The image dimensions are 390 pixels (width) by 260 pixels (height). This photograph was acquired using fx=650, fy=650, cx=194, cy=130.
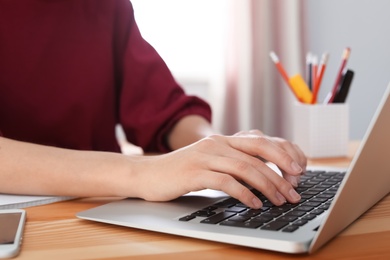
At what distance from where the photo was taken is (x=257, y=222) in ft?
1.94

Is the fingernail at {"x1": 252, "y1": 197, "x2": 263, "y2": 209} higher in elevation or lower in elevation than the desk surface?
higher

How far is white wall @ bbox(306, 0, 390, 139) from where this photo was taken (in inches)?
102

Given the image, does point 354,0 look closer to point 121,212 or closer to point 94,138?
point 94,138

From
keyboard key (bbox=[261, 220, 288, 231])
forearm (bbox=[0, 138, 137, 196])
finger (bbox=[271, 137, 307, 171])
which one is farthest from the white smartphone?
finger (bbox=[271, 137, 307, 171])

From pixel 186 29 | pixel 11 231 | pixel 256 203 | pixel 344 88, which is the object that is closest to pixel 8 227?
pixel 11 231

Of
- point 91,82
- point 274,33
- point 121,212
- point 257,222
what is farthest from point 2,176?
point 274,33

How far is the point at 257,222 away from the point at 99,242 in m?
0.15

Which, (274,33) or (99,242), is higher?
(274,33)

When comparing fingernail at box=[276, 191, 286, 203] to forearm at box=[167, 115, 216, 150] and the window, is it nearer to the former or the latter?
forearm at box=[167, 115, 216, 150]

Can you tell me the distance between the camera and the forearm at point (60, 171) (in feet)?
2.54

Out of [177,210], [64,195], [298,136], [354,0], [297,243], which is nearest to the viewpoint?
[297,243]

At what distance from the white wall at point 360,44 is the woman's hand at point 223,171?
1960 mm

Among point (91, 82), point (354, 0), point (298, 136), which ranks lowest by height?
point (298, 136)

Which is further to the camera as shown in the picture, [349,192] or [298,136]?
[298,136]
